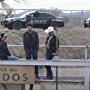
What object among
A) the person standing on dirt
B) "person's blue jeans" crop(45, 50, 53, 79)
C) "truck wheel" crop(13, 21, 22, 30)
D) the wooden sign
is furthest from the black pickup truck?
the wooden sign

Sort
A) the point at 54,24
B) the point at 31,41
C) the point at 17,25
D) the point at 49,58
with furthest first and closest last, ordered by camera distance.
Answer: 1. the point at 54,24
2. the point at 17,25
3. the point at 49,58
4. the point at 31,41

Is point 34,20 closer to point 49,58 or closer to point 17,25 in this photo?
point 17,25

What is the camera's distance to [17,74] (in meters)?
13.0

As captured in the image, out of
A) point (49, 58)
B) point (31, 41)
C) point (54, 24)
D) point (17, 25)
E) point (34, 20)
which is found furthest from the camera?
point (54, 24)

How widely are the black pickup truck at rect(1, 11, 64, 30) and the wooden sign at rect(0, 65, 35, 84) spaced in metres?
18.8

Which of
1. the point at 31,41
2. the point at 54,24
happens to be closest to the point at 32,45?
the point at 31,41

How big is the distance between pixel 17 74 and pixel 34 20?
63.9ft

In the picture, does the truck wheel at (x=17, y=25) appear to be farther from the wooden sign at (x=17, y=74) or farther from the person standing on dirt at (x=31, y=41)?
the wooden sign at (x=17, y=74)

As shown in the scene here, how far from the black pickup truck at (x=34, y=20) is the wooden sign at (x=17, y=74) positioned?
18763 millimetres

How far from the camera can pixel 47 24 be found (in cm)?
3253

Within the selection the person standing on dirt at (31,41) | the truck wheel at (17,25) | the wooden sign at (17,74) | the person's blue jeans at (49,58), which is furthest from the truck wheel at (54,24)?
the wooden sign at (17,74)

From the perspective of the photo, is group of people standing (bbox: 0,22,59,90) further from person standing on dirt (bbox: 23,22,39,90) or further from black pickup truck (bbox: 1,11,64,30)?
black pickup truck (bbox: 1,11,64,30)

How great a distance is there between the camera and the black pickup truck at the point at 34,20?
31881mm

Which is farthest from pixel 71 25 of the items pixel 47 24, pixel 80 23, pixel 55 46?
pixel 55 46
